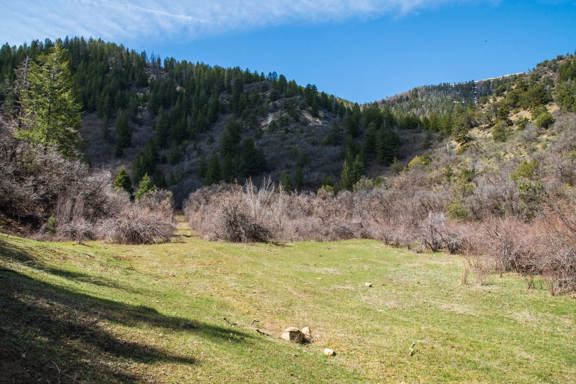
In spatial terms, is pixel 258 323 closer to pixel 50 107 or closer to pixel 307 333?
pixel 307 333

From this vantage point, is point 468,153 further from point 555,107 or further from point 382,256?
point 382,256

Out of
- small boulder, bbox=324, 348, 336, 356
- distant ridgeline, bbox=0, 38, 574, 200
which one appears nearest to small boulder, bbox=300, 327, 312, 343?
small boulder, bbox=324, 348, 336, 356

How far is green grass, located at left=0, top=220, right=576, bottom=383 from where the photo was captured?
4.99 m

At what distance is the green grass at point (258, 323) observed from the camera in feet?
16.4

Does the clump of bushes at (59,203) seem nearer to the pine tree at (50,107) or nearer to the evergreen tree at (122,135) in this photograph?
the pine tree at (50,107)

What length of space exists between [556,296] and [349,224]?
18689mm

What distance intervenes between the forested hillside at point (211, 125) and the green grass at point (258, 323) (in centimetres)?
3721

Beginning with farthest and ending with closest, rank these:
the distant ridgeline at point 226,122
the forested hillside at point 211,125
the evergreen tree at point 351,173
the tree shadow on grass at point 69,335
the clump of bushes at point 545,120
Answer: the forested hillside at point 211,125
the distant ridgeline at point 226,122
the evergreen tree at point 351,173
the clump of bushes at point 545,120
the tree shadow on grass at point 69,335

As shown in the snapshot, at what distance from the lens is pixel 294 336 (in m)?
8.30

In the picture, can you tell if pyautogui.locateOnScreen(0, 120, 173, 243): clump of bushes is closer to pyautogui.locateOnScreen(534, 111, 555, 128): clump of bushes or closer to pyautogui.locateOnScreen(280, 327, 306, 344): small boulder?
pyautogui.locateOnScreen(280, 327, 306, 344): small boulder

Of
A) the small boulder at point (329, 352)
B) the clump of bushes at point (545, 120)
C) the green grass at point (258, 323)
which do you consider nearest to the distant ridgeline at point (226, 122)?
the clump of bushes at point (545, 120)

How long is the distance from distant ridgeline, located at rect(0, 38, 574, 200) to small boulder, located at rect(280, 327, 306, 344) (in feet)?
138

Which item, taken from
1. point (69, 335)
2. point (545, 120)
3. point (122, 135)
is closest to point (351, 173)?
point (545, 120)

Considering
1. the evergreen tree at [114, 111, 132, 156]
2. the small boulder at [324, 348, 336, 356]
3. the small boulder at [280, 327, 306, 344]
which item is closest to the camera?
the small boulder at [324, 348, 336, 356]
